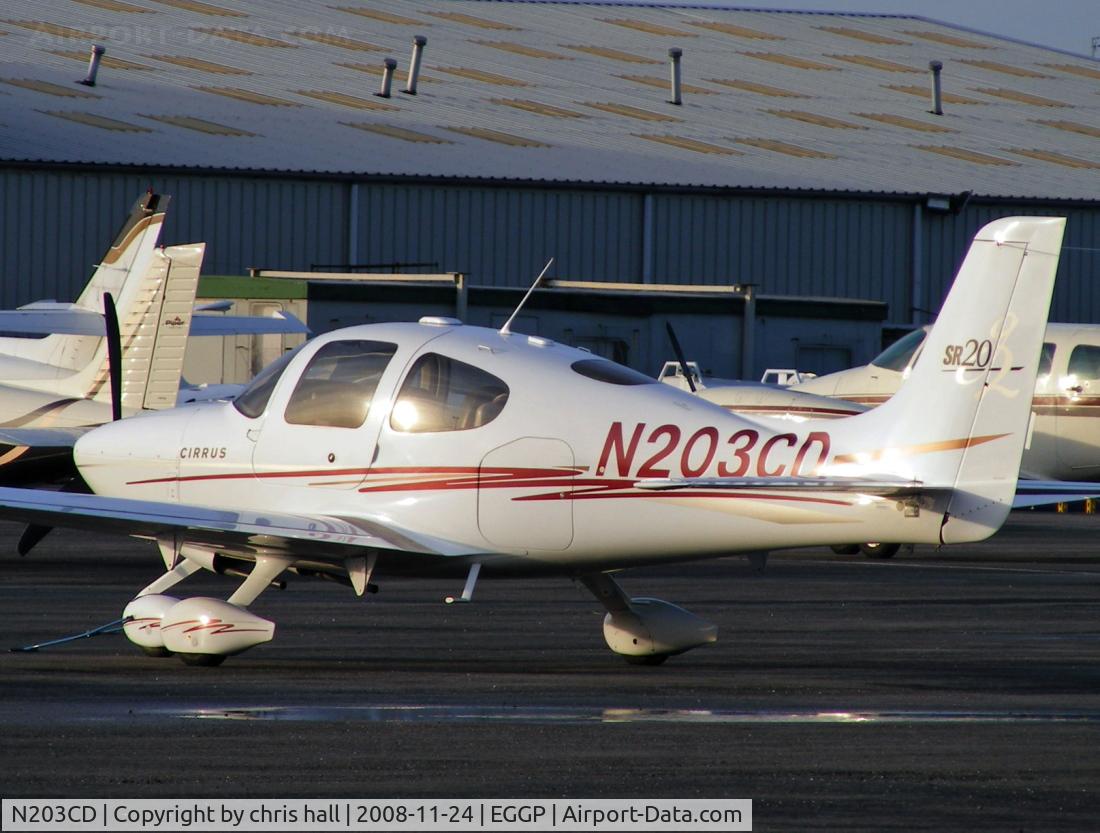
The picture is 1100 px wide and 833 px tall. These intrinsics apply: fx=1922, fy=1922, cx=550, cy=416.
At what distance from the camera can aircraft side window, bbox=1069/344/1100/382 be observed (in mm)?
25484

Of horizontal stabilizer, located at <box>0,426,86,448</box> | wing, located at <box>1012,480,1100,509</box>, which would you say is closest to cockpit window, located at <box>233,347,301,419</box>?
wing, located at <box>1012,480,1100,509</box>

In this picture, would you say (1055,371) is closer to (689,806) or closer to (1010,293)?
(1010,293)

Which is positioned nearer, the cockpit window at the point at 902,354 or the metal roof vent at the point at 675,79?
the cockpit window at the point at 902,354

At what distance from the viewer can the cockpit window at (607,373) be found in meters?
11.8

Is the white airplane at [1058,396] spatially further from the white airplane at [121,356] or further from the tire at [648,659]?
the tire at [648,659]

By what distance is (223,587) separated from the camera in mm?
16969

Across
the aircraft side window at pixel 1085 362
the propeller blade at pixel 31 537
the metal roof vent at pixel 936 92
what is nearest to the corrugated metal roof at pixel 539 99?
the metal roof vent at pixel 936 92

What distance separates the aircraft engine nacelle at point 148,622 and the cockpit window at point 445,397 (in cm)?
182

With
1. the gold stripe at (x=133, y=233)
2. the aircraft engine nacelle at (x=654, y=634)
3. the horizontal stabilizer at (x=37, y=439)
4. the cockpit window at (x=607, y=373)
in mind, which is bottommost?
the aircraft engine nacelle at (x=654, y=634)

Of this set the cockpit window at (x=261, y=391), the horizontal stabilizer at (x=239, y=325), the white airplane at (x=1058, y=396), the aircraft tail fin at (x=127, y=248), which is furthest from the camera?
the horizontal stabilizer at (x=239, y=325)

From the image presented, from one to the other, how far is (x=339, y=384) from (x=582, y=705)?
2.88 metres

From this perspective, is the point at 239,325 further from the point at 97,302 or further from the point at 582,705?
the point at 582,705

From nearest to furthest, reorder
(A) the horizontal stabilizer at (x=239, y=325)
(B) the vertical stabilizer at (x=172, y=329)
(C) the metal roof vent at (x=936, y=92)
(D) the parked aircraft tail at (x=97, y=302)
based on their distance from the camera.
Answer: (B) the vertical stabilizer at (x=172, y=329) < (D) the parked aircraft tail at (x=97, y=302) < (A) the horizontal stabilizer at (x=239, y=325) < (C) the metal roof vent at (x=936, y=92)

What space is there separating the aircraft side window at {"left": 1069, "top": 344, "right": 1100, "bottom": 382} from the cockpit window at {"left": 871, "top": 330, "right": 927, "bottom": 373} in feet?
6.73
